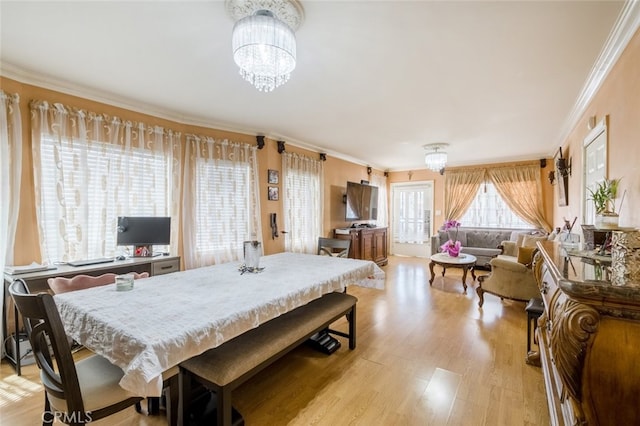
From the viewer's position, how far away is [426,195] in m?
7.27

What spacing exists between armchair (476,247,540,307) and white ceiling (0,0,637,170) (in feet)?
5.90

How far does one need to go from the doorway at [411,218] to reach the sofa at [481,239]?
3.44 ft

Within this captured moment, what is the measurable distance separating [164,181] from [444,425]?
11.3 ft

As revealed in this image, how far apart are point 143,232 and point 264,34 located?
242cm

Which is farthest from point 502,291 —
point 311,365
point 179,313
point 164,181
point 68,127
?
point 68,127

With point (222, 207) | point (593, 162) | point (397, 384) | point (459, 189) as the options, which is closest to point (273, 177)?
point (222, 207)

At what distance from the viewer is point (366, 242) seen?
5754mm

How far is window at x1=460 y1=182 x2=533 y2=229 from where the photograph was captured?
6215mm

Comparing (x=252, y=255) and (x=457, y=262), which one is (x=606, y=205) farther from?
(x=252, y=255)

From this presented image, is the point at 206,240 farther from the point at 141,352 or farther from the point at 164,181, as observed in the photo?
the point at 141,352

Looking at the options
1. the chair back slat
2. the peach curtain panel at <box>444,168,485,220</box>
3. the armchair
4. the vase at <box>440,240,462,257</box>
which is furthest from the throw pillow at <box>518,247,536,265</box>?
the chair back slat

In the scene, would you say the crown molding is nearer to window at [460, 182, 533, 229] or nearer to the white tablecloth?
the white tablecloth

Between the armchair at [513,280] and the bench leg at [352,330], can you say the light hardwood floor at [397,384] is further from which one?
the armchair at [513,280]

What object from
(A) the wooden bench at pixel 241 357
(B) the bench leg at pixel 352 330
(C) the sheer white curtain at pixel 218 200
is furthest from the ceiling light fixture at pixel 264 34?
(C) the sheer white curtain at pixel 218 200
